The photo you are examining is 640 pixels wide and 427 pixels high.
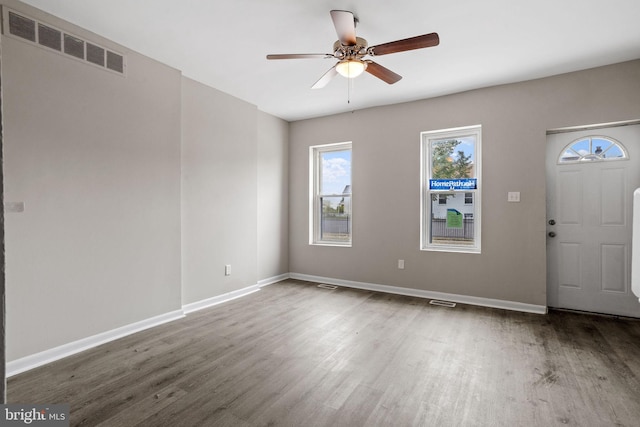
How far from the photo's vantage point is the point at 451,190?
14.7 ft

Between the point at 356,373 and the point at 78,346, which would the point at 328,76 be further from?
the point at 78,346

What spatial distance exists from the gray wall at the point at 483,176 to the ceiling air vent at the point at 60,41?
3.05 m

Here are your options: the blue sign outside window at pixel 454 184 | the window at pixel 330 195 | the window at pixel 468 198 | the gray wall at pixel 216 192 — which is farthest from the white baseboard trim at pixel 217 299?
the window at pixel 468 198

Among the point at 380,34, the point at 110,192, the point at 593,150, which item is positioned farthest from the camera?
the point at 593,150

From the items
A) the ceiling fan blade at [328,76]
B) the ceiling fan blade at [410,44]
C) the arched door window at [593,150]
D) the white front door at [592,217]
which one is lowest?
the white front door at [592,217]

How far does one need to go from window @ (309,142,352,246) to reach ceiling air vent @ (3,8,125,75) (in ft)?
10.2

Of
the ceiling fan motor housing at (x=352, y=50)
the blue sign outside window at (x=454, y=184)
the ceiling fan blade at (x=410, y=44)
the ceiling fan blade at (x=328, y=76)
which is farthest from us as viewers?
the blue sign outside window at (x=454, y=184)

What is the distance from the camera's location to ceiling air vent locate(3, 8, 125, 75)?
252 centimetres

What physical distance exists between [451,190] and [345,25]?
2.86 meters

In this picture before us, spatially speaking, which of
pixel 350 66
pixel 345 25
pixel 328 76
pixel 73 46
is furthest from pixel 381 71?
pixel 73 46

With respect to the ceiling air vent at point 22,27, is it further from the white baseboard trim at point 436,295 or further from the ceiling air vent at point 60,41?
the white baseboard trim at point 436,295

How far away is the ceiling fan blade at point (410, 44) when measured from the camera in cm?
234

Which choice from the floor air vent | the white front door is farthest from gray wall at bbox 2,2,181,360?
the white front door

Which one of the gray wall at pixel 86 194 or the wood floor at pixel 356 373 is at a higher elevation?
the gray wall at pixel 86 194
